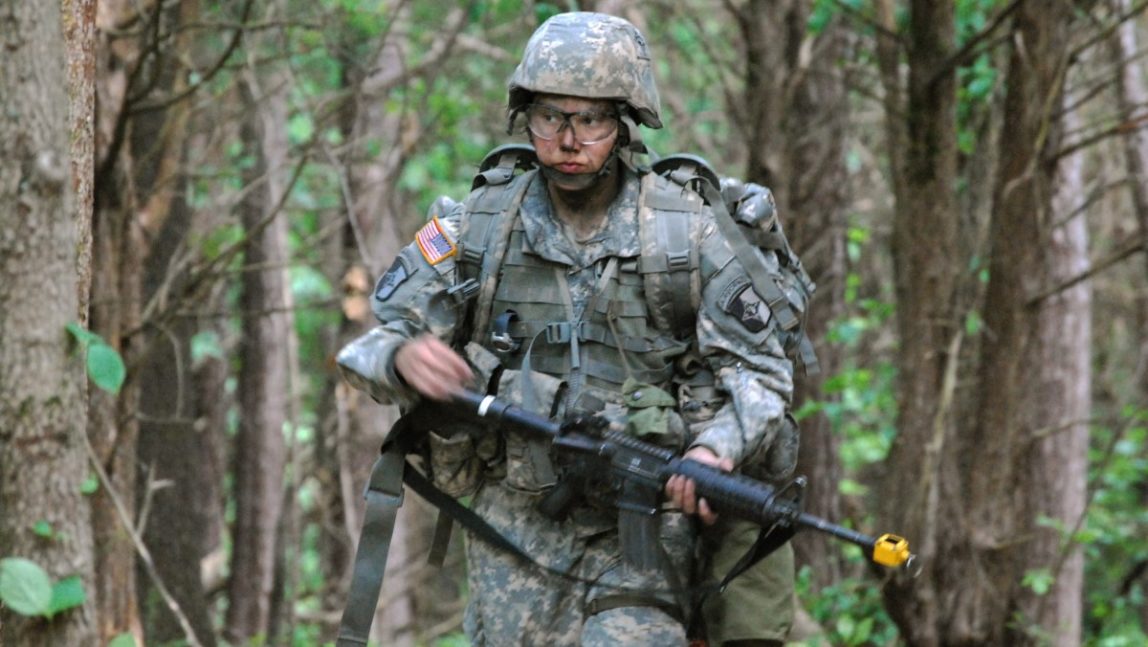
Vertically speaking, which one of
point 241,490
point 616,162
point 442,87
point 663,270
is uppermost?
point 442,87

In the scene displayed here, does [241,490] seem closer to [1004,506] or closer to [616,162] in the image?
[1004,506]

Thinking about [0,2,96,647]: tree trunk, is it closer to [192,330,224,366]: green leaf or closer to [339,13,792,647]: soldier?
[339,13,792,647]: soldier

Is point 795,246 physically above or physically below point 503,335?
above

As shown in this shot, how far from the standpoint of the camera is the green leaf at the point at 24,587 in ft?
10.2

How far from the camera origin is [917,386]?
6352 millimetres

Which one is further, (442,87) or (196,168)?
(442,87)

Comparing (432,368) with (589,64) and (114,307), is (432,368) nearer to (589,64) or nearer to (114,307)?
(589,64)

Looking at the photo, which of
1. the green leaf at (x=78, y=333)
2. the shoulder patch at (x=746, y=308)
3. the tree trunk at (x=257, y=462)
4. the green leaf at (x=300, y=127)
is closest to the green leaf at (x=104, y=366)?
the green leaf at (x=78, y=333)

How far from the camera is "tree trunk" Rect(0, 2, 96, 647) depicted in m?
3.26

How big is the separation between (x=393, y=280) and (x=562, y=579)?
3.18ft

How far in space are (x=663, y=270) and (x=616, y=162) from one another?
1.26ft

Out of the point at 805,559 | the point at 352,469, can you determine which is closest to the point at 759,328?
the point at 805,559

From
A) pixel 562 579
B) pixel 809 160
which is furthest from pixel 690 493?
pixel 809 160

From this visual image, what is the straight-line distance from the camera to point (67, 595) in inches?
129
